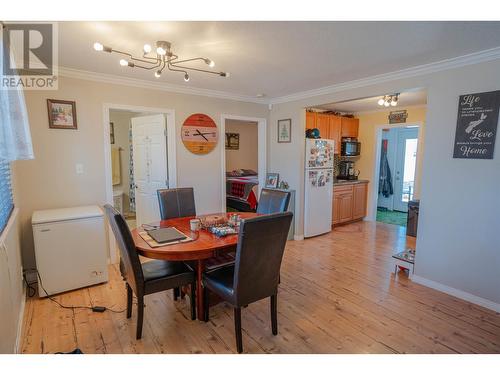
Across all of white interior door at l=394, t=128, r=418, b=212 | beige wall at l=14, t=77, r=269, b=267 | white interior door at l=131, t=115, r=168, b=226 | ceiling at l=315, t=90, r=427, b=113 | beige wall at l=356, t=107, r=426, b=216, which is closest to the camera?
beige wall at l=14, t=77, r=269, b=267

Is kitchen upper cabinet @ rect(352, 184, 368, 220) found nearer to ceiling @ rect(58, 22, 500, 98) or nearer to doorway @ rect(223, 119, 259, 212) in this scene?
doorway @ rect(223, 119, 259, 212)

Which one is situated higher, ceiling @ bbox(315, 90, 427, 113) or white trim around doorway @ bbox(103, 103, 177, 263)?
ceiling @ bbox(315, 90, 427, 113)

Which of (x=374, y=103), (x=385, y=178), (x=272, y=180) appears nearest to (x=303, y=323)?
(x=272, y=180)

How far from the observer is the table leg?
2186 mm

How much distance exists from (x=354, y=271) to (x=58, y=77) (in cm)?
397

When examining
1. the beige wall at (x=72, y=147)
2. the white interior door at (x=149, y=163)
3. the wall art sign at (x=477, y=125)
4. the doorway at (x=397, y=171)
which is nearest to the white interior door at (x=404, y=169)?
the doorway at (x=397, y=171)

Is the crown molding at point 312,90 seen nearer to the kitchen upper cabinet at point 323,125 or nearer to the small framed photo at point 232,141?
the kitchen upper cabinet at point 323,125

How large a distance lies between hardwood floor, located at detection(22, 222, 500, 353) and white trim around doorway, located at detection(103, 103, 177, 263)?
884 mm

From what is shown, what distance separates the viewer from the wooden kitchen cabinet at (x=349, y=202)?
5098 mm

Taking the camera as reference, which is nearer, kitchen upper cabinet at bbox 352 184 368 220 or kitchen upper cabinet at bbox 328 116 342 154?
kitchen upper cabinet at bbox 328 116 342 154

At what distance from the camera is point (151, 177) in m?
3.96

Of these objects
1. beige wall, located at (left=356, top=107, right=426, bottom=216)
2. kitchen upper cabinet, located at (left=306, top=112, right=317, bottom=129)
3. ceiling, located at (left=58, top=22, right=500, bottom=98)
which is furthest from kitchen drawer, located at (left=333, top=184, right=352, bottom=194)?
ceiling, located at (left=58, top=22, right=500, bottom=98)
